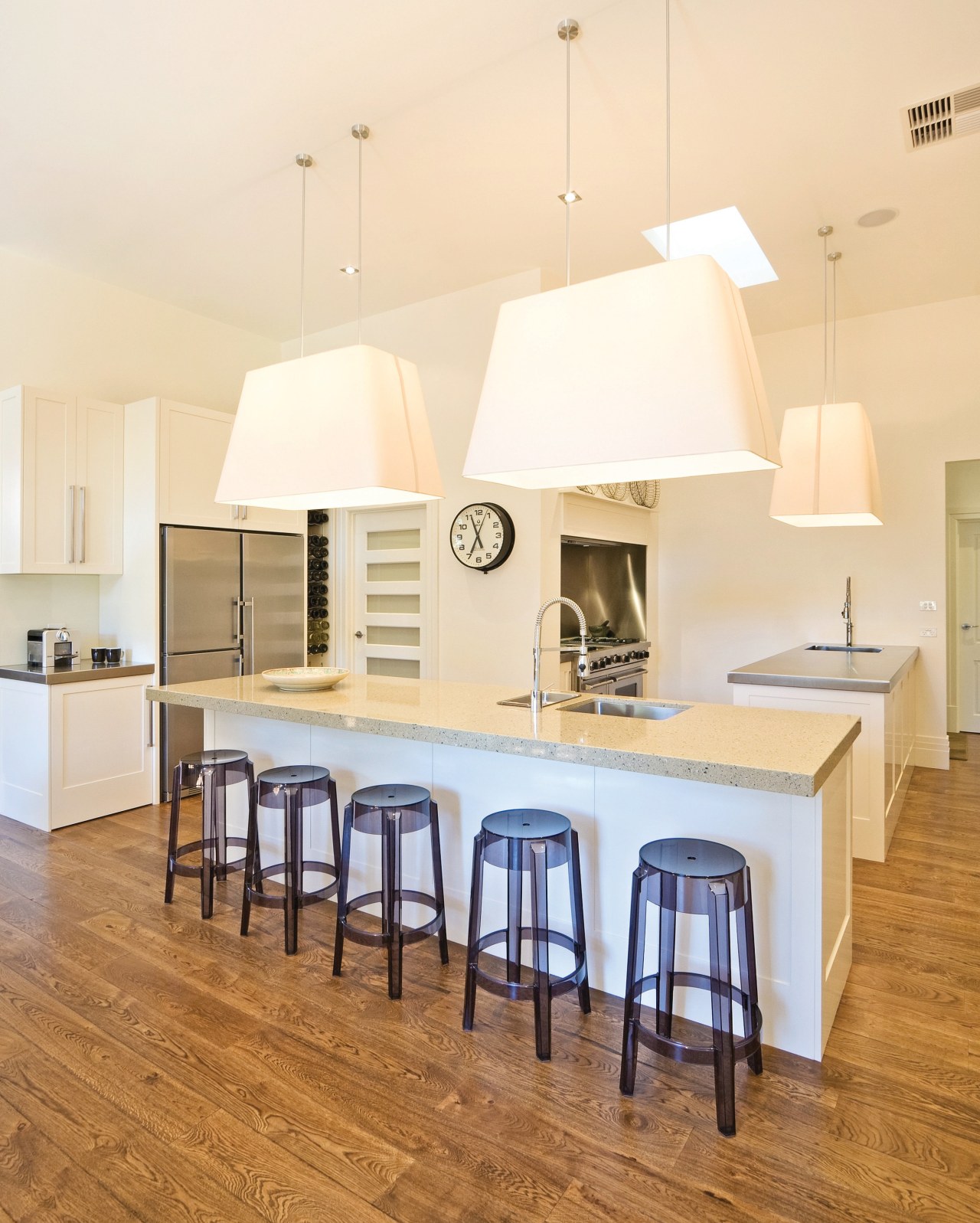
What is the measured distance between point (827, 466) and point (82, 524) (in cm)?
426

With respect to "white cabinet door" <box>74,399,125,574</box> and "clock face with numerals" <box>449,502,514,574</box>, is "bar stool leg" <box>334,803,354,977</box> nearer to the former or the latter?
"clock face with numerals" <box>449,502,514,574</box>

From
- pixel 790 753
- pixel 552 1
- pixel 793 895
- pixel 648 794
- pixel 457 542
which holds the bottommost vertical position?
pixel 793 895

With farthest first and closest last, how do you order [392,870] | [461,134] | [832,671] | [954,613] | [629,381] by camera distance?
[954,613] < [832,671] < [461,134] < [392,870] < [629,381]

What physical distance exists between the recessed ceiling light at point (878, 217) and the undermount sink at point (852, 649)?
2.59 metres

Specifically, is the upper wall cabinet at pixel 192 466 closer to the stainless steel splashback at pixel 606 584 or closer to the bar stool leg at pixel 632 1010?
the stainless steel splashback at pixel 606 584

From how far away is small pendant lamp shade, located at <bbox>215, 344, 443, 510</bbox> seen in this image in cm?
245

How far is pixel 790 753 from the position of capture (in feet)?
6.56

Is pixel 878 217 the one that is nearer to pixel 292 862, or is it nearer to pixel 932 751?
pixel 932 751

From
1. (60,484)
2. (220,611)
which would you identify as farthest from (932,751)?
(60,484)

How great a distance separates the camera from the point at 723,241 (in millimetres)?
4355

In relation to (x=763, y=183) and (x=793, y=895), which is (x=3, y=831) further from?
(x=763, y=183)

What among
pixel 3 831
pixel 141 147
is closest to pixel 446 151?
pixel 141 147

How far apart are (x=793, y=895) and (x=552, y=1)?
3008 millimetres

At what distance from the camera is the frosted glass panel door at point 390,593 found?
213 inches
